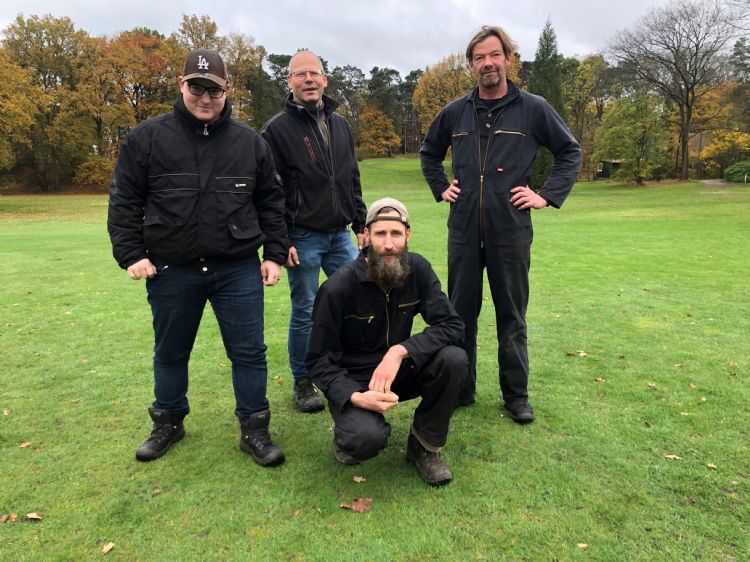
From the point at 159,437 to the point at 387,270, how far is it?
192 cm

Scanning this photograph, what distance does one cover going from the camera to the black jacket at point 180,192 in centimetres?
318

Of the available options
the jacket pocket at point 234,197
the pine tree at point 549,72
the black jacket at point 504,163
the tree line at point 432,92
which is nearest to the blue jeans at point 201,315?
the jacket pocket at point 234,197

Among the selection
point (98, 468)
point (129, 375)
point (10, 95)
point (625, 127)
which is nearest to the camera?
point (98, 468)

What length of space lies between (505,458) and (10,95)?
3561 centimetres

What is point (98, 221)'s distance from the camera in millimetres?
25250

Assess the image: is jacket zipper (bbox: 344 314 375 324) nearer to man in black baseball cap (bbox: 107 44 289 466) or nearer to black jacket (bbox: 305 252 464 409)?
black jacket (bbox: 305 252 464 409)

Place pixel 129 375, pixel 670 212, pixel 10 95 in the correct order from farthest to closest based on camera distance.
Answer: pixel 10 95, pixel 670 212, pixel 129 375

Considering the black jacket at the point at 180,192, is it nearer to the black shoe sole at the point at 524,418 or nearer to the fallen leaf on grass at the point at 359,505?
the fallen leaf on grass at the point at 359,505

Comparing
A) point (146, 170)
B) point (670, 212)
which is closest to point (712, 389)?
point (146, 170)

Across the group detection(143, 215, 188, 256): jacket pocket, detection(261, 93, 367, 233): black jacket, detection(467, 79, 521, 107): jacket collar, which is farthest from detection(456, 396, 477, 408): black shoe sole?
detection(143, 215, 188, 256): jacket pocket

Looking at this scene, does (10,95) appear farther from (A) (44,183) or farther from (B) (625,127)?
(B) (625,127)

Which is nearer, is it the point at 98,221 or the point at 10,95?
the point at 98,221

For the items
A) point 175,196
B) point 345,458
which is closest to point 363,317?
point 345,458

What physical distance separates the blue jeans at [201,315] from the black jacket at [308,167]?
74 cm
